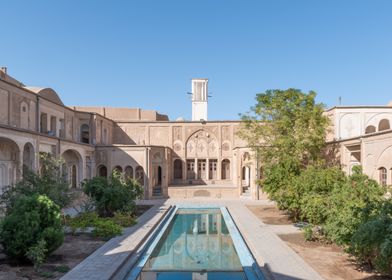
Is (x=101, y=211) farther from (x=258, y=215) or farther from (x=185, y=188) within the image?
(x=185, y=188)

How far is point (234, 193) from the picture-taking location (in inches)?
1085

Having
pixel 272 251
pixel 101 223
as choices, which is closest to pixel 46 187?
pixel 101 223

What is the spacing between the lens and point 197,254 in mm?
11320

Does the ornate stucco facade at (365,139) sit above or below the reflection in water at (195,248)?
above

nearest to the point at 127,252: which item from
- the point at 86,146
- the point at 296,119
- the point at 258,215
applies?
the point at 258,215

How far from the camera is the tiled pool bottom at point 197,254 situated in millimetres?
9047

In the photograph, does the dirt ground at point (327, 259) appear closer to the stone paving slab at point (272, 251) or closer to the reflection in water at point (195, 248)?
the stone paving slab at point (272, 251)

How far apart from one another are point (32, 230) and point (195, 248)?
216 inches

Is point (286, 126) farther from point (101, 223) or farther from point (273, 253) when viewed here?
point (101, 223)

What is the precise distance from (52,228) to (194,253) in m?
4.56

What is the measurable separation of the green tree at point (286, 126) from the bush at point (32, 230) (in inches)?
462

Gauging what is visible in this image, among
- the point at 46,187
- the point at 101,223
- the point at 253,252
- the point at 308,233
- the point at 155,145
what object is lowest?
the point at 253,252

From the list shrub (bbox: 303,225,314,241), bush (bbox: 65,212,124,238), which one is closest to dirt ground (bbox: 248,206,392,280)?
shrub (bbox: 303,225,314,241)

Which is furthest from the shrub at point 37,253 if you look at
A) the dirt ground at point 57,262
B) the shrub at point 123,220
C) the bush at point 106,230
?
the shrub at point 123,220
